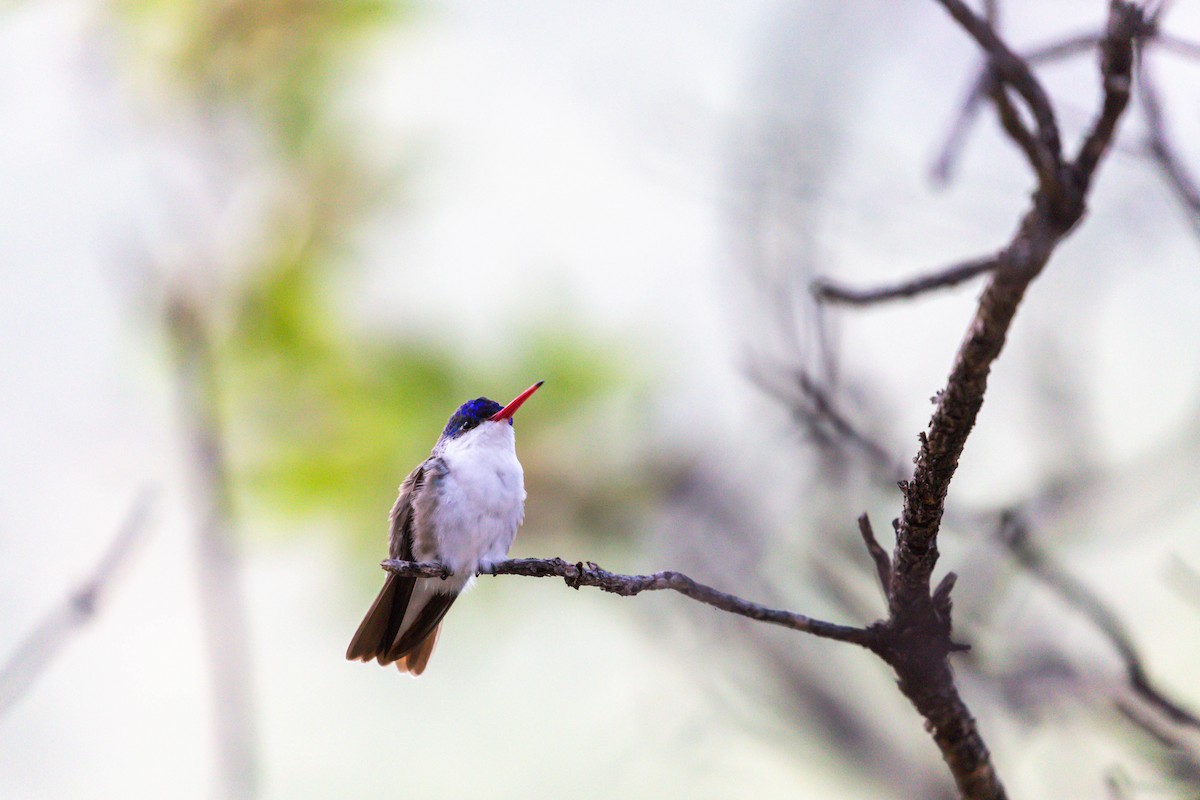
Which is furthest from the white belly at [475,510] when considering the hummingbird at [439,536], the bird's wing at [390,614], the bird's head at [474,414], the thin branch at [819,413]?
the thin branch at [819,413]

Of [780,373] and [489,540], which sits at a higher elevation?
[489,540]

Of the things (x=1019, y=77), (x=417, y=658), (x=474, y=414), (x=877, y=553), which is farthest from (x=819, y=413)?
(x=474, y=414)

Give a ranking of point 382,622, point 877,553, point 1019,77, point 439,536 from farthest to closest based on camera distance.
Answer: point 439,536, point 382,622, point 877,553, point 1019,77

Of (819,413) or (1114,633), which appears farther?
(819,413)

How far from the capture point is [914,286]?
132 cm

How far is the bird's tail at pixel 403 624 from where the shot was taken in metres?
3.77

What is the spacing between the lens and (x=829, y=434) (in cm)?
250

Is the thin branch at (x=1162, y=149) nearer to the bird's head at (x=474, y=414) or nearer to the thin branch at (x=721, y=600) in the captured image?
the thin branch at (x=721, y=600)

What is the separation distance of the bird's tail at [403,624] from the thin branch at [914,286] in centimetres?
267

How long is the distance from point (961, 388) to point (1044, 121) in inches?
13.7

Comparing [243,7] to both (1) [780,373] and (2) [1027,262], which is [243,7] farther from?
(2) [1027,262]

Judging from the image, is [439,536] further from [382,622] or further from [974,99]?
[974,99]

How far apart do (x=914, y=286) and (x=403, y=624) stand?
9.73 ft

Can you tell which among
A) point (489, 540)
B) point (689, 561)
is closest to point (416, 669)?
point (489, 540)
